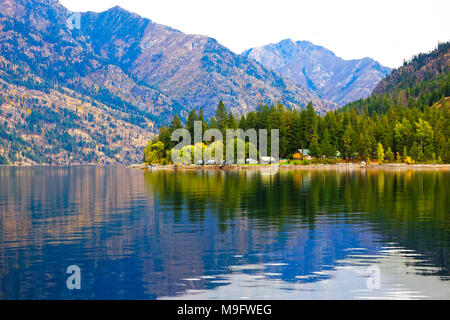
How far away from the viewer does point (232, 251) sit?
41.1 metres

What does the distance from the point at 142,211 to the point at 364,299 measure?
151 feet

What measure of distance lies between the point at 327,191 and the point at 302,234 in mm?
50040

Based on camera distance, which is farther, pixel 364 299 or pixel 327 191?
pixel 327 191

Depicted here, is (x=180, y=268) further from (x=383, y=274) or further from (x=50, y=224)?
(x=50, y=224)

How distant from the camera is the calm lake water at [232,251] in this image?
30.4 meters

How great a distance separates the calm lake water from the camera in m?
30.4

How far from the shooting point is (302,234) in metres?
48.0

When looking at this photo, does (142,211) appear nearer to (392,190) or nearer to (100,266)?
(100,266)
